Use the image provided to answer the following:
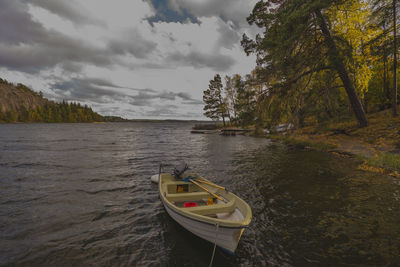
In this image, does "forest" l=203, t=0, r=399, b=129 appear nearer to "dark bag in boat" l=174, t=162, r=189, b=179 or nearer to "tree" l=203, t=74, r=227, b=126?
"dark bag in boat" l=174, t=162, r=189, b=179

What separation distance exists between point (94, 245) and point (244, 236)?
4.81m

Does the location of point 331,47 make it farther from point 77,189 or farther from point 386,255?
point 77,189

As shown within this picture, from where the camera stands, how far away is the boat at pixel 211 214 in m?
4.20

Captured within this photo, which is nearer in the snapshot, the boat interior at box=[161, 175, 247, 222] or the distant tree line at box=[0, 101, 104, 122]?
the boat interior at box=[161, 175, 247, 222]

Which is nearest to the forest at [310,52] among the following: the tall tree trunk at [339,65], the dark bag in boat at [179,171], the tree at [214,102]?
the tall tree trunk at [339,65]

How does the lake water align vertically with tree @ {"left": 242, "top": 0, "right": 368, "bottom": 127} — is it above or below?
below

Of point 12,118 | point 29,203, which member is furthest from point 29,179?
point 12,118

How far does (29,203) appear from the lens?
318 inches

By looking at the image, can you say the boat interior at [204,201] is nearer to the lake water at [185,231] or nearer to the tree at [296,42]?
the lake water at [185,231]

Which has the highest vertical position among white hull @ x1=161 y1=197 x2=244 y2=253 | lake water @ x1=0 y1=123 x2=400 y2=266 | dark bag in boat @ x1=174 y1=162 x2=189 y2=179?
dark bag in boat @ x1=174 y1=162 x2=189 y2=179

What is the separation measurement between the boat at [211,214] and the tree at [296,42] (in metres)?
12.4

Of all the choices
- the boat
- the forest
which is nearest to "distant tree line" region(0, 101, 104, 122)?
the forest

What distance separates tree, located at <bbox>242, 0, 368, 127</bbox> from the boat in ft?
40.7

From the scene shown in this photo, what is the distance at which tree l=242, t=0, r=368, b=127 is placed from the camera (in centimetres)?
1303
